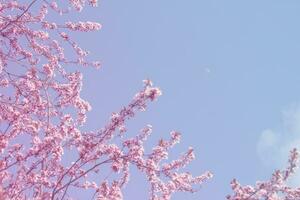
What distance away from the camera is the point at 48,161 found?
10.3 m

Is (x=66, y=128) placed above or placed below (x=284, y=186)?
above

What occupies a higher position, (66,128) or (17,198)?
(66,128)

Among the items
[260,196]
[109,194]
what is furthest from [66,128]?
[260,196]

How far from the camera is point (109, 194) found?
1037cm

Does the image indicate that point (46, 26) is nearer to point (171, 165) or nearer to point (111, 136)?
point (111, 136)

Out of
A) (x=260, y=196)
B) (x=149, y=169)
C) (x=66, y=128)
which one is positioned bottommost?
(x=260, y=196)

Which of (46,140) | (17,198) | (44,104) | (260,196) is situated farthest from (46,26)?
(260,196)

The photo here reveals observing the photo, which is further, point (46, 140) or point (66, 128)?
point (66, 128)

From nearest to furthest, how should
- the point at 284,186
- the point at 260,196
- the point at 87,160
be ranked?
the point at 260,196
the point at 284,186
the point at 87,160

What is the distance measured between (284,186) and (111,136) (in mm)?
3159

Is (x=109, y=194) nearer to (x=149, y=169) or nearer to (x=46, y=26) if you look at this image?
(x=149, y=169)

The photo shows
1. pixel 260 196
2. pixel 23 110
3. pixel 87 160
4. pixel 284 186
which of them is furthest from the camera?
pixel 23 110

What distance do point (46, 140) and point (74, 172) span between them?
82 centimetres

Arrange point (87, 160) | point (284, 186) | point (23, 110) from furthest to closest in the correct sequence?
point (23, 110) < point (87, 160) < point (284, 186)
